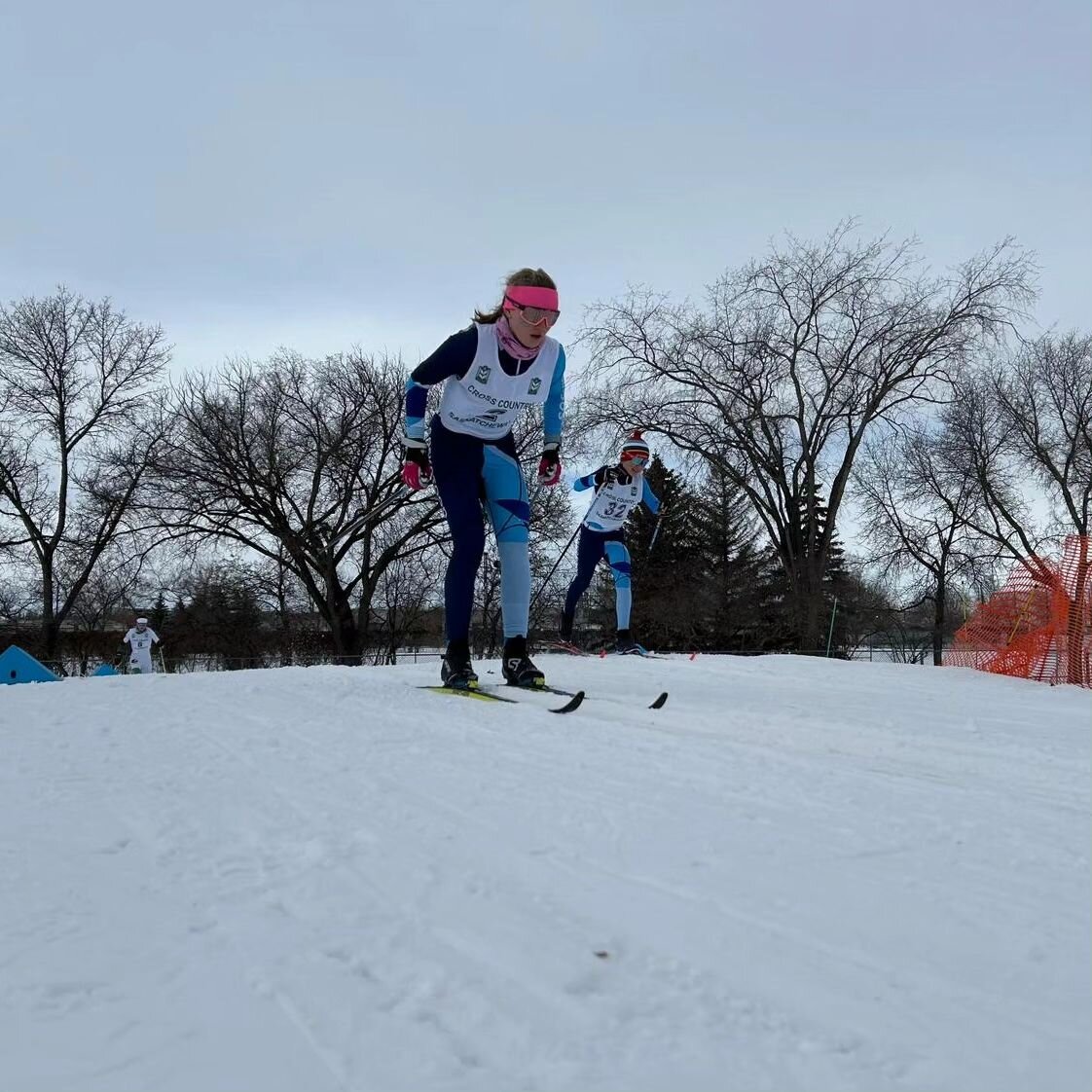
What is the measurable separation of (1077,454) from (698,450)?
11.4 metres

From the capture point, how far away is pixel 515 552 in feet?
16.0

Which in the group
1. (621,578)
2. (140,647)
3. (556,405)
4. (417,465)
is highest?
(556,405)

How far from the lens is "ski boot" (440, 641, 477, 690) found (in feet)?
14.7

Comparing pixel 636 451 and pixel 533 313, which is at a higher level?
pixel 636 451

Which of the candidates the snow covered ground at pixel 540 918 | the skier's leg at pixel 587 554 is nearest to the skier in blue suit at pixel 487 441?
the snow covered ground at pixel 540 918

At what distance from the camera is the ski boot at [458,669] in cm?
447

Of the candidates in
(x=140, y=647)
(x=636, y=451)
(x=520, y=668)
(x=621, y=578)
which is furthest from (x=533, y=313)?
(x=140, y=647)

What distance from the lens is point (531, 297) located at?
4465 mm

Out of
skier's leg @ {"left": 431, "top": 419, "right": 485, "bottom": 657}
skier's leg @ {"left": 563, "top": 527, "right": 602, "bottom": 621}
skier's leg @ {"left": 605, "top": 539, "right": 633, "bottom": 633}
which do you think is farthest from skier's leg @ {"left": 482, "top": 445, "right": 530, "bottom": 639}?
skier's leg @ {"left": 563, "top": 527, "right": 602, "bottom": 621}

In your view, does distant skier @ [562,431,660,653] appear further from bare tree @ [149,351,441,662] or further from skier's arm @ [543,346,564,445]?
bare tree @ [149,351,441,662]

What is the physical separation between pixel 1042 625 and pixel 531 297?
567 cm

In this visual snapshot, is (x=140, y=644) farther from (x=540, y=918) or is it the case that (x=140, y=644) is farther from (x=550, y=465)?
(x=540, y=918)

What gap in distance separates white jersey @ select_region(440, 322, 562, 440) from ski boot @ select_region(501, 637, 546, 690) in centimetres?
126

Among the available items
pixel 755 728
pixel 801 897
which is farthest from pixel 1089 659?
pixel 801 897
